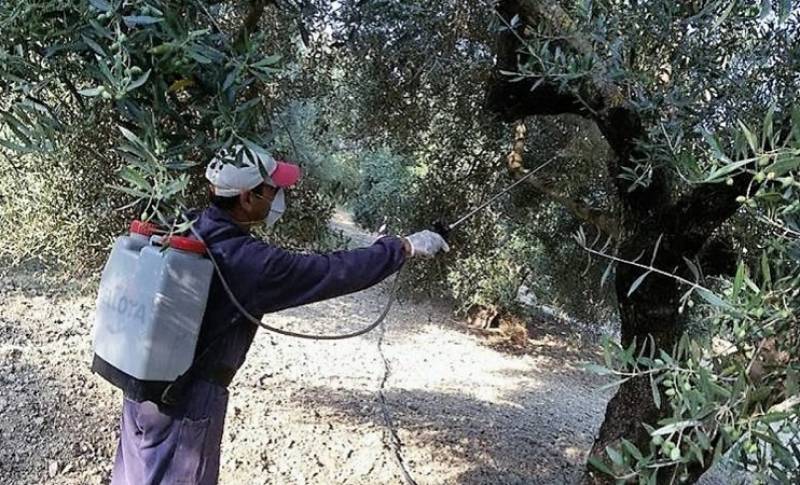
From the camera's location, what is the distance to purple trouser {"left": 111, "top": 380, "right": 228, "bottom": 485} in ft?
7.22

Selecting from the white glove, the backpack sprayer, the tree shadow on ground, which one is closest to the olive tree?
the white glove

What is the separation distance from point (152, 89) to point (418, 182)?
3810 millimetres

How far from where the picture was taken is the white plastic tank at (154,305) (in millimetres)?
1940

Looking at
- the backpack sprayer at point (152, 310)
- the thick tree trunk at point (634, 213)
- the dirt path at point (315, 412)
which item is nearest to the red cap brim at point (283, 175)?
the backpack sprayer at point (152, 310)

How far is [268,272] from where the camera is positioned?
208 cm

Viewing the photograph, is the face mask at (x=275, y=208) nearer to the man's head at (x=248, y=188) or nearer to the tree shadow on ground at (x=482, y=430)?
the man's head at (x=248, y=188)

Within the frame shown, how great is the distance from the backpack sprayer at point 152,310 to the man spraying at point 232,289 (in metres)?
0.08

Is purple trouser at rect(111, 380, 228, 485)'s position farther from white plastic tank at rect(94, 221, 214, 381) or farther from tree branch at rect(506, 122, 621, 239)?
tree branch at rect(506, 122, 621, 239)

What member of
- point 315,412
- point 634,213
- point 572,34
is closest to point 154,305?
point 572,34

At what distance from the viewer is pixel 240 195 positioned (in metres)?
2.17

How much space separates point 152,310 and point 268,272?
34 cm

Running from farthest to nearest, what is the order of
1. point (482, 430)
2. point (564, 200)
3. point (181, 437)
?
point (482, 430)
point (564, 200)
point (181, 437)

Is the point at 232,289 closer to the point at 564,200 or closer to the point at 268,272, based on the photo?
the point at 268,272

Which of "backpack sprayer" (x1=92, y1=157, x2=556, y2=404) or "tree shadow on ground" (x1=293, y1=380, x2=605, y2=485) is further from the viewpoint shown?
"tree shadow on ground" (x1=293, y1=380, x2=605, y2=485)
